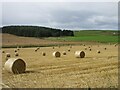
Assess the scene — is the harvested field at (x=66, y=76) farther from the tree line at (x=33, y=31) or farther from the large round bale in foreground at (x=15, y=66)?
the tree line at (x=33, y=31)

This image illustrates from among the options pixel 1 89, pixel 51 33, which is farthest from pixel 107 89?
pixel 51 33

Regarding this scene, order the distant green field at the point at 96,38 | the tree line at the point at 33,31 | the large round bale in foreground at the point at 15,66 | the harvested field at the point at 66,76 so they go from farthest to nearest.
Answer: the tree line at the point at 33,31 < the distant green field at the point at 96,38 < the large round bale in foreground at the point at 15,66 < the harvested field at the point at 66,76

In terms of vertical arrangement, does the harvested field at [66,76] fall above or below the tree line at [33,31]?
below

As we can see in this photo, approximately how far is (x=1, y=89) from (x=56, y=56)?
63.5 ft

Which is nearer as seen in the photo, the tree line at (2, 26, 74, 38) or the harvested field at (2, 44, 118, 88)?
the harvested field at (2, 44, 118, 88)

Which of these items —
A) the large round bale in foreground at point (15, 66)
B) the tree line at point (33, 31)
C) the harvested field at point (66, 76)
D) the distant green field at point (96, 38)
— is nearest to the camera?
the harvested field at point (66, 76)

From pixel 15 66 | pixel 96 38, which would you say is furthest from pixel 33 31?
pixel 15 66

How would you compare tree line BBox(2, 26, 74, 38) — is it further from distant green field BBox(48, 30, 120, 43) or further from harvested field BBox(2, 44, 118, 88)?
harvested field BBox(2, 44, 118, 88)

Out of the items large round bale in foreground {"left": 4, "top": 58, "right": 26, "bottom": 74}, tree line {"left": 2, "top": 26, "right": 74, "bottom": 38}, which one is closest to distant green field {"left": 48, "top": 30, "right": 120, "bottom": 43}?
tree line {"left": 2, "top": 26, "right": 74, "bottom": 38}

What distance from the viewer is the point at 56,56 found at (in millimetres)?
28250

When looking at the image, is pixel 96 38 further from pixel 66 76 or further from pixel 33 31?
pixel 66 76

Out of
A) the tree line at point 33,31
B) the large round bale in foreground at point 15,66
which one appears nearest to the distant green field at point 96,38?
the tree line at point 33,31

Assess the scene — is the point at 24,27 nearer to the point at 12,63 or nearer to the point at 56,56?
the point at 56,56

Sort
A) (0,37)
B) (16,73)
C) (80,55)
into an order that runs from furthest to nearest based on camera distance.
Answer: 1. (0,37)
2. (80,55)
3. (16,73)
